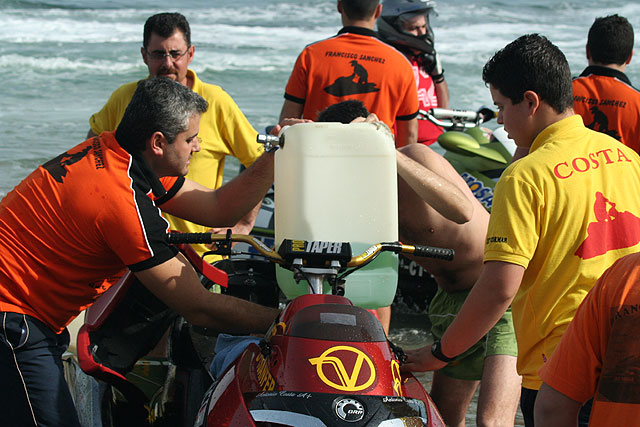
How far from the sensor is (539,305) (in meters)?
2.60

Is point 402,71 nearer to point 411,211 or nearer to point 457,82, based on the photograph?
point 411,211

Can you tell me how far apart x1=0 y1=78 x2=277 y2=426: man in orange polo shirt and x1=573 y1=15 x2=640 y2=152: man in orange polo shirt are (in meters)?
2.82

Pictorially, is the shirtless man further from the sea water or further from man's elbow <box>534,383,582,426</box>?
the sea water

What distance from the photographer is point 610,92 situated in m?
5.01

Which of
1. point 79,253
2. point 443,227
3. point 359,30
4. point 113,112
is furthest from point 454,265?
point 113,112

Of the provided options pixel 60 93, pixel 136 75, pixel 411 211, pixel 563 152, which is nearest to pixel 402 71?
pixel 411 211

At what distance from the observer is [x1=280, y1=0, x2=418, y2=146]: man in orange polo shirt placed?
208 inches

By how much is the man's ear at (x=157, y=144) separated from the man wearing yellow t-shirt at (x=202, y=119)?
157cm

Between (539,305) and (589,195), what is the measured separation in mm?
371

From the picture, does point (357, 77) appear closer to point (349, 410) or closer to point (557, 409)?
point (349, 410)

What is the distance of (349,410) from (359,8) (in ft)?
12.2

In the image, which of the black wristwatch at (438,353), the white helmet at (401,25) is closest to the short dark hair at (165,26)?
the white helmet at (401,25)

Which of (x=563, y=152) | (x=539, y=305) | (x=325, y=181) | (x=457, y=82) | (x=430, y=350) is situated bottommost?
(x=457, y=82)

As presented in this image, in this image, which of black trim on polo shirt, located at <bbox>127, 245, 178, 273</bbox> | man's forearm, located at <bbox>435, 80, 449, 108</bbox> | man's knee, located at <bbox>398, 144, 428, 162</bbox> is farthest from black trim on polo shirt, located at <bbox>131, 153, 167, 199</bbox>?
man's forearm, located at <bbox>435, 80, 449, 108</bbox>
